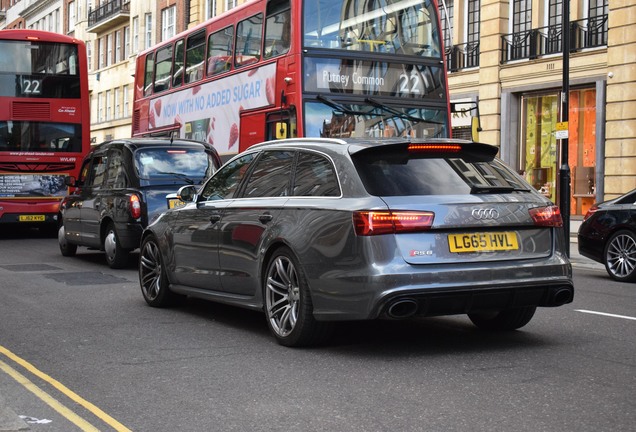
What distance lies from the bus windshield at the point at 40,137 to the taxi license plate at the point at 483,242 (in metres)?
17.9

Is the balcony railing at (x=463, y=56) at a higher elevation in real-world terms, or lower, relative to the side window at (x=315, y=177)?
higher

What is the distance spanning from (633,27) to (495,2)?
5028mm

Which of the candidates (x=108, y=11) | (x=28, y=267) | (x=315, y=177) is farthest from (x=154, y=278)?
(x=108, y=11)

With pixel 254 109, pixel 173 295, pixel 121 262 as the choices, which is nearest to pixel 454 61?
pixel 254 109

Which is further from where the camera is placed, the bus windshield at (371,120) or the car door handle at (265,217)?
the bus windshield at (371,120)

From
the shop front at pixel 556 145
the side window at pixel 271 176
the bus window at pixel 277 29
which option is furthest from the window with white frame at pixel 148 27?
the side window at pixel 271 176

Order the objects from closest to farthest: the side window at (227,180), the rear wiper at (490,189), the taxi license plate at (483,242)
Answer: the taxi license plate at (483,242), the rear wiper at (490,189), the side window at (227,180)

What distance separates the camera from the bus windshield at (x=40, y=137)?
76.0 ft

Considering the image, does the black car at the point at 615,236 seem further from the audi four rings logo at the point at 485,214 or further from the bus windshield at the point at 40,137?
the bus windshield at the point at 40,137

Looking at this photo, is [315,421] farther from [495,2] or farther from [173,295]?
[495,2]

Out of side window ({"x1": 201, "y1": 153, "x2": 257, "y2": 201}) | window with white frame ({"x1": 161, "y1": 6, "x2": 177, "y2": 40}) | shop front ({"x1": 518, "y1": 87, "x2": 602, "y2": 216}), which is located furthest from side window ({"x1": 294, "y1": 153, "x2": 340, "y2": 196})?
window with white frame ({"x1": 161, "y1": 6, "x2": 177, "y2": 40})

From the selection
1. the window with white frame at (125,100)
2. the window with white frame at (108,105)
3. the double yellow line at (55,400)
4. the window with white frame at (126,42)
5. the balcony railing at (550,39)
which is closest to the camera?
the double yellow line at (55,400)

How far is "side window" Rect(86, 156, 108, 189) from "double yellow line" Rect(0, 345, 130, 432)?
814 cm

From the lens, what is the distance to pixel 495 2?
28.7 metres
